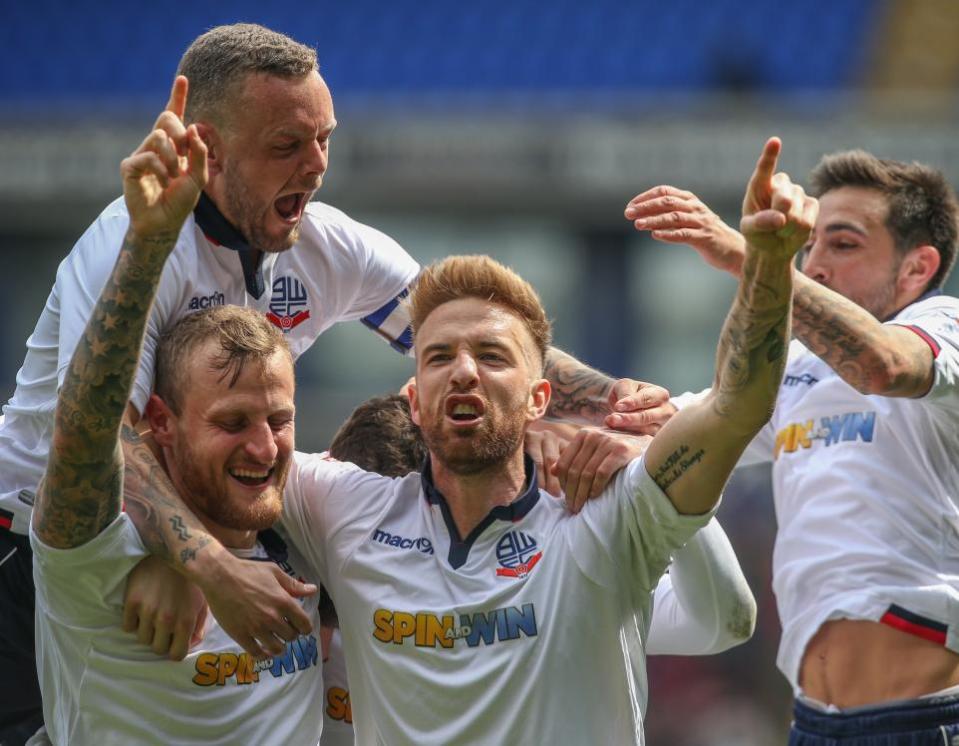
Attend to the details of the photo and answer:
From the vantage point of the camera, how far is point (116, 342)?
10.3ft

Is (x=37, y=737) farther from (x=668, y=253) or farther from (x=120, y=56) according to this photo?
A: (x=120, y=56)

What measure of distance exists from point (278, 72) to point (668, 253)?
1302 cm

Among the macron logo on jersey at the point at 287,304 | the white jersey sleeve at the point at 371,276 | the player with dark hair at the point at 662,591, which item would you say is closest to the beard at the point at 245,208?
the macron logo on jersey at the point at 287,304

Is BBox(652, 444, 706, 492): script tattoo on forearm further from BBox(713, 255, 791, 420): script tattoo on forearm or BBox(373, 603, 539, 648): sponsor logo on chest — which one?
BBox(373, 603, 539, 648): sponsor logo on chest

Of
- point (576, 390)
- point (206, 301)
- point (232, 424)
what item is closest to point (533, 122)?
point (576, 390)

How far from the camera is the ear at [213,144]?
3.86 metres

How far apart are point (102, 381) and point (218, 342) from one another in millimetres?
473

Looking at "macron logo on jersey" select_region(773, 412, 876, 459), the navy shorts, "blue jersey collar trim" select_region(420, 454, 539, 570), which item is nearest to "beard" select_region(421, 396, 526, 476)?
"blue jersey collar trim" select_region(420, 454, 539, 570)

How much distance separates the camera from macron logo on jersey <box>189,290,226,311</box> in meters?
3.83

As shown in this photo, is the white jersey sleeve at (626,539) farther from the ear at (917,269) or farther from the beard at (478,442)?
the ear at (917,269)

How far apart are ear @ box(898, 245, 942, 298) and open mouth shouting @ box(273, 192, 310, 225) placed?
82.5 inches

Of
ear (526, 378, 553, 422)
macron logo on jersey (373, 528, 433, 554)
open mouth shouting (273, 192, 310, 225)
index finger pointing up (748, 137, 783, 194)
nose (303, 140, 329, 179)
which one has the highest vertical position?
index finger pointing up (748, 137, 783, 194)

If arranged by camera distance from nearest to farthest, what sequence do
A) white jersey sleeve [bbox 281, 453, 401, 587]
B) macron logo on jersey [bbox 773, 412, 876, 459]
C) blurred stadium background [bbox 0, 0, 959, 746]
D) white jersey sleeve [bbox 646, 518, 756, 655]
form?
1. white jersey sleeve [bbox 646, 518, 756, 655]
2. white jersey sleeve [bbox 281, 453, 401, 587]
3. macron logo on jersey [bbox 773, 412, 876, 459]
4. blurred stadium background [bbox 0, 0, 959, 746]

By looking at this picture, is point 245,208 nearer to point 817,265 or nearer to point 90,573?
point 90,573
